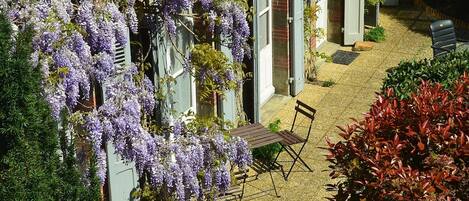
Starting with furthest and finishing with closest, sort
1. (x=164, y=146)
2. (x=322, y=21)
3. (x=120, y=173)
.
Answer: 1. (x=322, y=21)
2. (x=120, y=173)
3. (x=164, y=146)

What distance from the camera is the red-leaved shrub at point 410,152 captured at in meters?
5.18

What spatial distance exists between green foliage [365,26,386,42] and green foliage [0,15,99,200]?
10.0m

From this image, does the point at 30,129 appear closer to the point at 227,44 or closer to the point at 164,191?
the point at 164,191

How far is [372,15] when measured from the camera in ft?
49.6

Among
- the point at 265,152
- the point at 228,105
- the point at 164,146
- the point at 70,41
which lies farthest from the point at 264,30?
the point at 70,41

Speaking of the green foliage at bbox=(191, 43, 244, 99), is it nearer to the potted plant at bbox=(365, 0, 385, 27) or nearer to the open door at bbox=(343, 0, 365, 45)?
the open door at bbox=(343, 0, 365, 45)

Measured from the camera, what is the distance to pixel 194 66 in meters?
8.07

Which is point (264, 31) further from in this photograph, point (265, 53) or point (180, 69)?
point (180, 69)

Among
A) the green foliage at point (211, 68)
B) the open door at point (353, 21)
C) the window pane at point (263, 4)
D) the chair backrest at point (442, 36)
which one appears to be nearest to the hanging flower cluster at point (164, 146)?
A: the green foliage at point (211, 68)

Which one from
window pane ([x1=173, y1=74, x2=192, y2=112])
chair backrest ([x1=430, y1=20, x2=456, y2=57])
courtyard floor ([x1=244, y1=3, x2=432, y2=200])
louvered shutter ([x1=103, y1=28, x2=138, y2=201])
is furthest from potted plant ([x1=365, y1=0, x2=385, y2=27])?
louvered shutter ([x1=103, y1=28, x2=138, y2=201])

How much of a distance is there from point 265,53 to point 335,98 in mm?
1291

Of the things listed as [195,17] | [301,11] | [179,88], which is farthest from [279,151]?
[301,11]

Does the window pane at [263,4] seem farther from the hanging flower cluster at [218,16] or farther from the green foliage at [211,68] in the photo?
the green foliage at [211,68]

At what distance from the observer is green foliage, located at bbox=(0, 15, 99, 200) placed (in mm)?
4988
